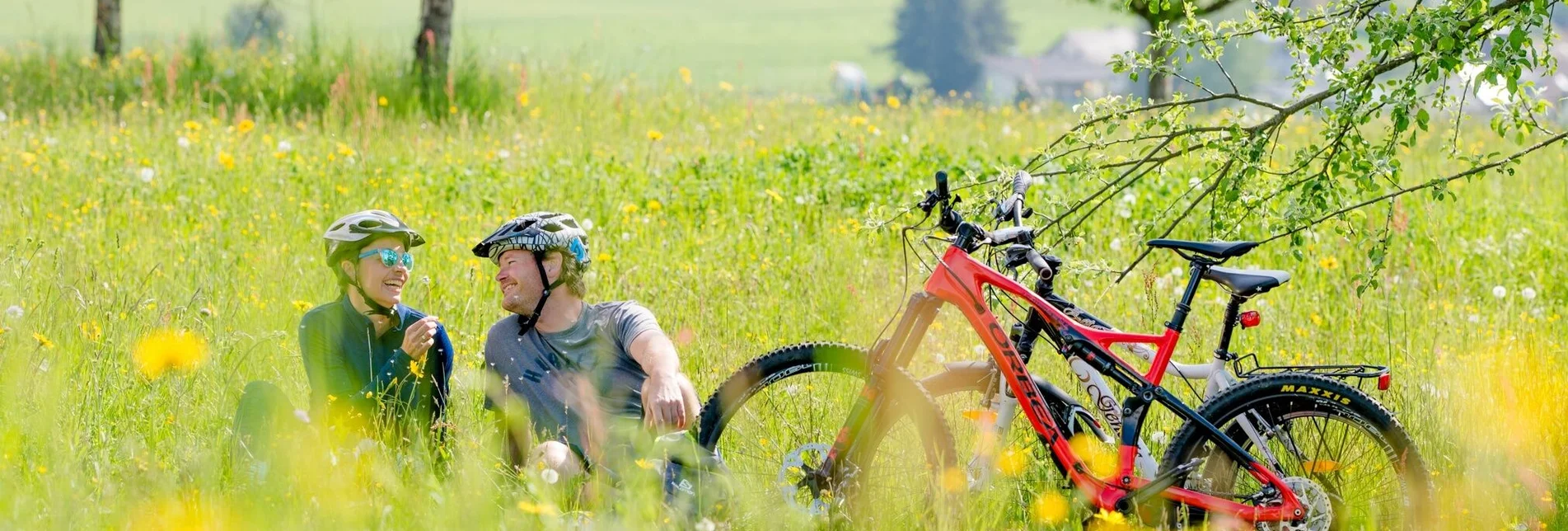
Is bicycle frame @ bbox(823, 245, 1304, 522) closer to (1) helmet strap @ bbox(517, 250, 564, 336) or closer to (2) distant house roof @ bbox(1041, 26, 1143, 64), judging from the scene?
(1) helmet strap @ bbox(517, 250, 564, 336)

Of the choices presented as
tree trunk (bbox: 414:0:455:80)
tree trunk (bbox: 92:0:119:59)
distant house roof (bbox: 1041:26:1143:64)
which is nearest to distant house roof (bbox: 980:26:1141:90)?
distant house roof (bbox: 1041:26:1143:64)

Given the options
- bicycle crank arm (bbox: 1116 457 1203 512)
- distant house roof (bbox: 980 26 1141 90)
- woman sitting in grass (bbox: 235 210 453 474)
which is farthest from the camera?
distant house roof (bbox: 980 26 1141 90)

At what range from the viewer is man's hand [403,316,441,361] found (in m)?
4.06

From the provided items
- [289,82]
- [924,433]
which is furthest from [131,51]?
[924,433]

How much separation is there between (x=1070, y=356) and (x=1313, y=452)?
67 centimetres

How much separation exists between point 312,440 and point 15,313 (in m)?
1.71

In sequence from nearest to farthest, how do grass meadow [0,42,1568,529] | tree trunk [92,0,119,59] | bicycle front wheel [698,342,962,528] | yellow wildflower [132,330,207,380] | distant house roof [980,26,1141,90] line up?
bicycle front wheel [698,342,962,528] < grass meadow [0,42,1568,529] < yellow wildflower [132,330,207,380] < tree trunk [92,0,119,59] < distant house roof [980,26,1141,90]

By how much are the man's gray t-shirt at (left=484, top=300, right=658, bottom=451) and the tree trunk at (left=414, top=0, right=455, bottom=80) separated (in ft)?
29.8

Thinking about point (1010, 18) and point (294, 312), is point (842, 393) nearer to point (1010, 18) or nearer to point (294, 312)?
point (294, 312)

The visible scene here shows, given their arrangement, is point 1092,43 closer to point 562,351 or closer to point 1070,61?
point 1070,61

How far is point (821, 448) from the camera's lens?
158 inches

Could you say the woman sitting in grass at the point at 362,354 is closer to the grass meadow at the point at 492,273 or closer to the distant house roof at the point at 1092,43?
the grass meadow at the point at 492,273

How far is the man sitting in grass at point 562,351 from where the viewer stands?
4.17 m

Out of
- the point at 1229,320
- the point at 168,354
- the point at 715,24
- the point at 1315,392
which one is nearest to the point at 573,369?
the point at 168,354
